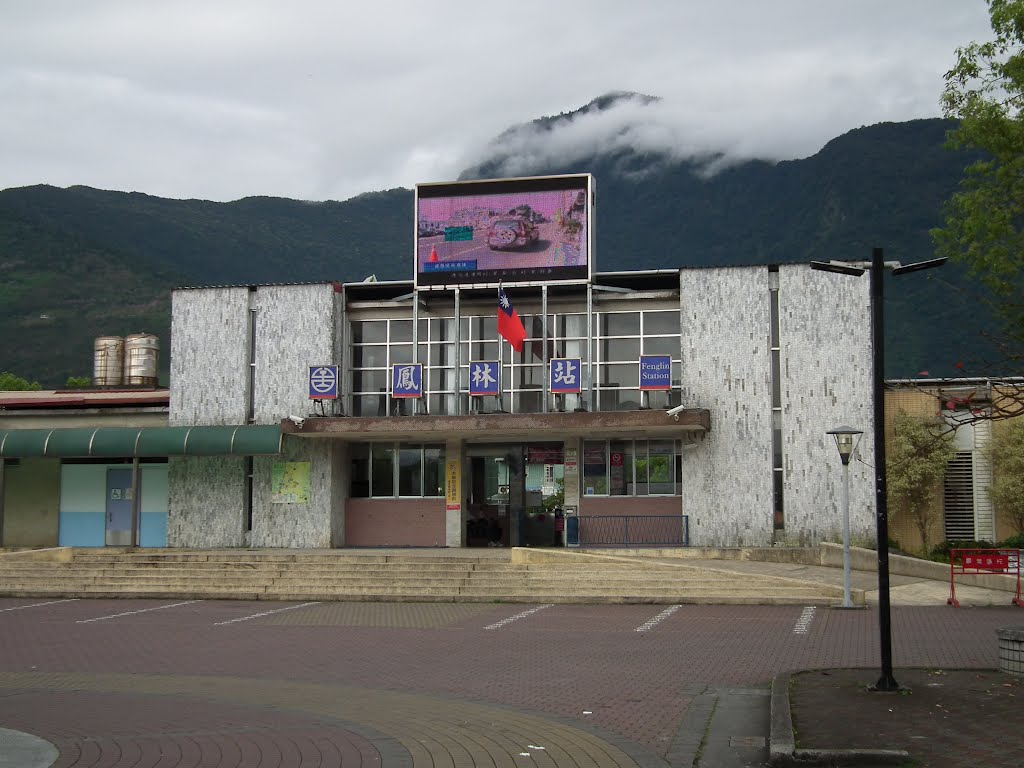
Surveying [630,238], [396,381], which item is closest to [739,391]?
[396,381]

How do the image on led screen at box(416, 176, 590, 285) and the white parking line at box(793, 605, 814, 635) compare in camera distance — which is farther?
the image on led screen at box(416, 176, 590, 285)

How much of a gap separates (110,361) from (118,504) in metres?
8.94

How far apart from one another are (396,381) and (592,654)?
1442 cm

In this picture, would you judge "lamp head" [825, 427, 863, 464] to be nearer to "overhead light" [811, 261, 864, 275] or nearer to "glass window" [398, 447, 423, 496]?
"overhead light" [811, 261, 864, 275]

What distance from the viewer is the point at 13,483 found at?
30.7 meters

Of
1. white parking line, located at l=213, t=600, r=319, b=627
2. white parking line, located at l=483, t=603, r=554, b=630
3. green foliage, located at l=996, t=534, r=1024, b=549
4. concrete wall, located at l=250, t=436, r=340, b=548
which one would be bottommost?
white parking line, located at l=213, t=600, r=319, b=627

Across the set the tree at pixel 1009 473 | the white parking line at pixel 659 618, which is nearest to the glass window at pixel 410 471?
the white parking line at pixel 659 618

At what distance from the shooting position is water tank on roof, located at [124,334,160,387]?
3634cm

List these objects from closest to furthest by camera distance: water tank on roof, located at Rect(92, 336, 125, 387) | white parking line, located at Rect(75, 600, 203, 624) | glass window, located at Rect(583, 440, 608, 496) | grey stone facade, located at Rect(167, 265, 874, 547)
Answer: white parking line, located at Rect(75, 600, 203, 624) → grey stone facade, located at Rect(167, 265, 874, 547) → glass window, located at Rect(583, 440, 608, 496) → water tank on roof, located at Rect(92, 336, 125, 387)

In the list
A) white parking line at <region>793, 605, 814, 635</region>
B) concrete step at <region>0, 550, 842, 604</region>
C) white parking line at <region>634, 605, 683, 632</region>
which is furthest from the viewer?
concrete step at <region>0, 550, 842, 604</region>

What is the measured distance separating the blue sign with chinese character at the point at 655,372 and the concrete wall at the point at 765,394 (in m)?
0.80

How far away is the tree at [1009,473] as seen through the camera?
25.5 metres

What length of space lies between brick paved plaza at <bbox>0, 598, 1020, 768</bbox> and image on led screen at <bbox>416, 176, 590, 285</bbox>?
10.1 m

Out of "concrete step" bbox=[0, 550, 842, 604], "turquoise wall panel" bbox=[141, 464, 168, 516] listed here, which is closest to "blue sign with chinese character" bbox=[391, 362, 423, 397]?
"concrete step" bbox=[0, 550, 842, 604]
